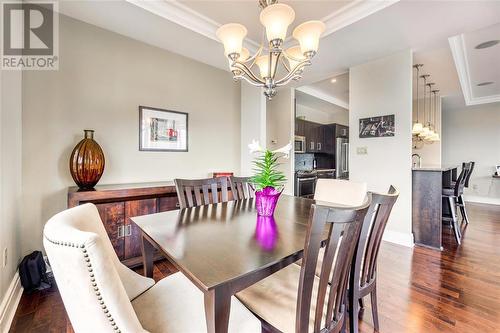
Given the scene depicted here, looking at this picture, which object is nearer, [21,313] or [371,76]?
[21,313]

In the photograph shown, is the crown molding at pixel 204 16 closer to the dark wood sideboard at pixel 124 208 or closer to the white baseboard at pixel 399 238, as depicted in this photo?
the dark wood sideboard at pixel 124 208

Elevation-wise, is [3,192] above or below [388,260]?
above

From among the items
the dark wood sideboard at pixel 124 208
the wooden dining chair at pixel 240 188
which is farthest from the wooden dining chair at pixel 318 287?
the dark wood sideboard at pixel 124 208

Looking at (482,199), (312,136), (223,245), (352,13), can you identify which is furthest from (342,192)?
(482,199)

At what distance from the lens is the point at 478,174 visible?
614 centimetres

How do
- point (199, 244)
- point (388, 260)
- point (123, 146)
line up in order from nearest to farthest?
point (199, 244), point (388, 260), point (123, 146)

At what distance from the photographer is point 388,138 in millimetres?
3096

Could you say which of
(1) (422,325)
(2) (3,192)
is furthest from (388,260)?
(2) (3,192)

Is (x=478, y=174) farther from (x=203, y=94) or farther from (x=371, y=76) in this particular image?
(x=203, y=94)

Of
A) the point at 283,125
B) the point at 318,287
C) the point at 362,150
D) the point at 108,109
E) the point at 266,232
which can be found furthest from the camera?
the point at 283,125

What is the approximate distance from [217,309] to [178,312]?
36cm

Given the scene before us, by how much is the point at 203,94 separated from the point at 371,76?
2.54m

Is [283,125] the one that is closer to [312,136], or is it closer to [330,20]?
[312,136]

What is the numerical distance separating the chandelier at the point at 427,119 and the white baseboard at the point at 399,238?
263cm
